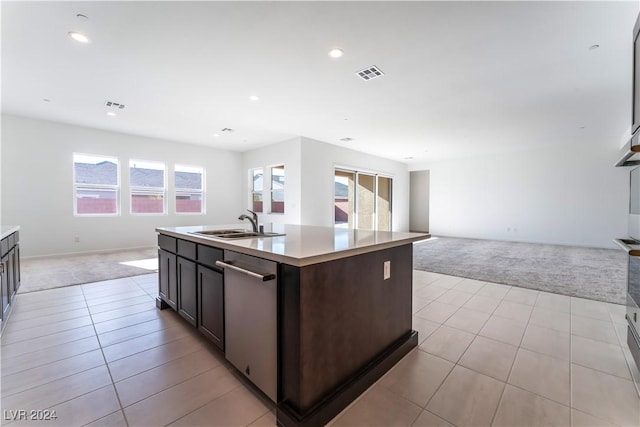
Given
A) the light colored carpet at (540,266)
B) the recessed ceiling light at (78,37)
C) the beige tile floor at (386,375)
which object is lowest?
the beige tile floor at (386,375)

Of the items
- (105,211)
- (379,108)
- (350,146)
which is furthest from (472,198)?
(105,211)

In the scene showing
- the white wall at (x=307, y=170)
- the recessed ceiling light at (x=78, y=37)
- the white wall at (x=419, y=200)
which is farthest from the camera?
the white wall at (x=419, y=200)

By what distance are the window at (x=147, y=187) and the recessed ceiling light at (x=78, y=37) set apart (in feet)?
14.4

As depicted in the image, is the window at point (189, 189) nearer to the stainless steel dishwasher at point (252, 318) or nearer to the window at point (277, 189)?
the window at point (277, 189)

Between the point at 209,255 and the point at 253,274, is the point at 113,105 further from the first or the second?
the point at 253,274

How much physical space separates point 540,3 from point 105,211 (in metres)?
8.11

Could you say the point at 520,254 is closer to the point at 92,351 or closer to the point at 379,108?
the point at 379,108

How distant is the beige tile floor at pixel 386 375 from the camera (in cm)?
142

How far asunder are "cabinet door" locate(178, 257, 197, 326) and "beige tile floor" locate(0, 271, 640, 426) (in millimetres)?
196

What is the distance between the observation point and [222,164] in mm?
8102

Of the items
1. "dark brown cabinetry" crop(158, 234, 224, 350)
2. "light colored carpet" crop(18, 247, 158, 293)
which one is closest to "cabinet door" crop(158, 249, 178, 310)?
"dark brown cabinetry" crop(158, 234, 224, 350)

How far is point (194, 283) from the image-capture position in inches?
85.3

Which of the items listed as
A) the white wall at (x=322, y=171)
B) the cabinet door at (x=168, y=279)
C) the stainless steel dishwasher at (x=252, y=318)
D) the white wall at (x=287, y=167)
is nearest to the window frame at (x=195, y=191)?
the white wall at (x=287, y=167)

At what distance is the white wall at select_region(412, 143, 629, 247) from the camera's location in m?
6.59
